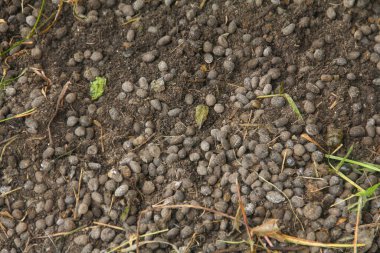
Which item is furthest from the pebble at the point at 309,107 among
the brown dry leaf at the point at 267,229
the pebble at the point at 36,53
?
the pebble at the point at 36,53

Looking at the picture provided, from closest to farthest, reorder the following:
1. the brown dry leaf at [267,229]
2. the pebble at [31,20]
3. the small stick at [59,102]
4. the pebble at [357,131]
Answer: the brown dry leaf at [267,229] < the pebble at [357,131] < the small stick at [59,102] < the pebble at [31,20]

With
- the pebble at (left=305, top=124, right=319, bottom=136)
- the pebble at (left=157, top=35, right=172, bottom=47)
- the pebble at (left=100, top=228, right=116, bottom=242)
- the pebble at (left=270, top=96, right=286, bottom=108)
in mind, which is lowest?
the pebble at (left=100, top=228, right=116, bottom=242)

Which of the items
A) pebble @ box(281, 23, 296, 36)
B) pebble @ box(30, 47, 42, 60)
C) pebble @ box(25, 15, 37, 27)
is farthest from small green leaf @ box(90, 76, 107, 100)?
pebble @ box(281, 23, 296, 36)

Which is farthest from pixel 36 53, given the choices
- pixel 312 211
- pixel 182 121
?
pixel 312 211

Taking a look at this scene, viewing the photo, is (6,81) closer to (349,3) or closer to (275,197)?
(275,197)

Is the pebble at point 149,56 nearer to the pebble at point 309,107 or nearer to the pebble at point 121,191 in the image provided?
the pebble at point 121,191

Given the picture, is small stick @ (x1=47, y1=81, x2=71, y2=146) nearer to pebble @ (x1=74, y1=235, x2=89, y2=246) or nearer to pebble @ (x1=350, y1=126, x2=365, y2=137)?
pebble @ (x1=74, y1=235, x2=89, y2=246)
